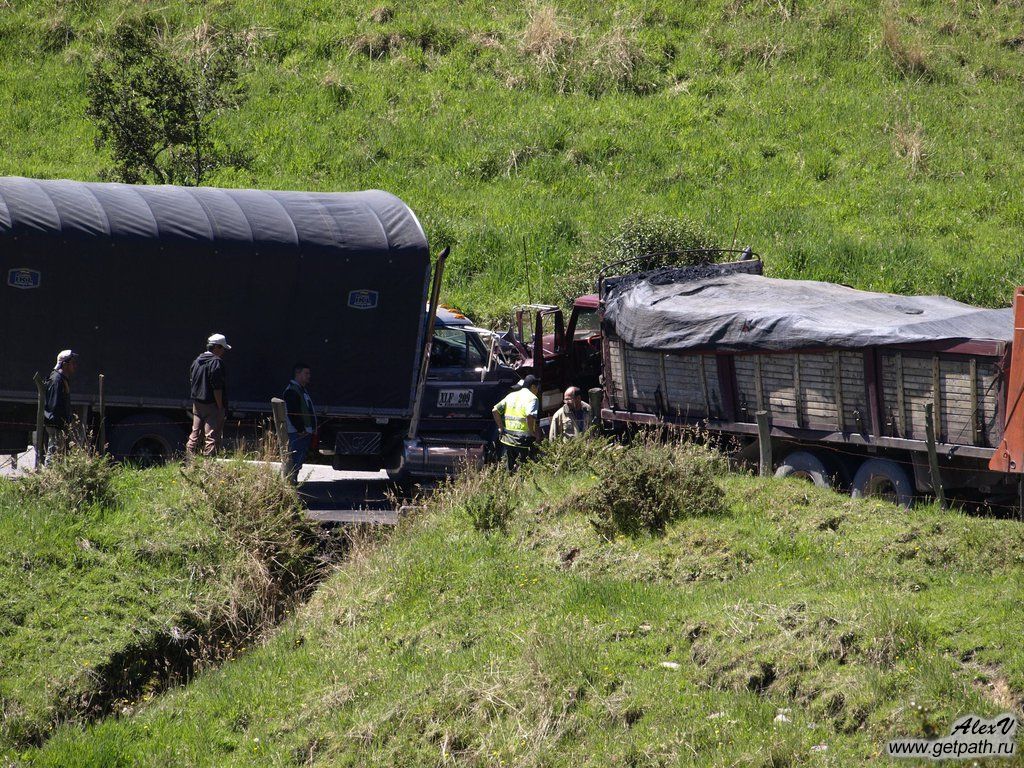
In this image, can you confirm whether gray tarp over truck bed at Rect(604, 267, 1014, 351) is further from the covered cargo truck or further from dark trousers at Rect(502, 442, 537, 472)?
the covered cargo truck

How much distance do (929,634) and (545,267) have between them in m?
16.8

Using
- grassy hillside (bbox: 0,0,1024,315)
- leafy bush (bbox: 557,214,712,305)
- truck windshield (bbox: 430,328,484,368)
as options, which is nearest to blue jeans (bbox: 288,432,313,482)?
truck windshield (bbox: 430,328,484,368)

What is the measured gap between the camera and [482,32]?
32969 mm

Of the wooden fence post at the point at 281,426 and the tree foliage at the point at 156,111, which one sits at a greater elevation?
the tree foliage at the point at 156,111

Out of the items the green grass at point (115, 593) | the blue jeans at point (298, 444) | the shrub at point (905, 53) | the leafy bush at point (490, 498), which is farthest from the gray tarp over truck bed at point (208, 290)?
the shrub at point (905, 53)

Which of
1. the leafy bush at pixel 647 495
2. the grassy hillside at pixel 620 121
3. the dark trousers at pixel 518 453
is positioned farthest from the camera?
the grassy hillside at pixel 620 121

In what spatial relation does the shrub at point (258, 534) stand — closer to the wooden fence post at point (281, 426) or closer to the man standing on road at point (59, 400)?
the wooden fence post at point (281, 426)

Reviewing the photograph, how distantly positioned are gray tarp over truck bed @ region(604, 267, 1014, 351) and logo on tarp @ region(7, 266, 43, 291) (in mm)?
6908

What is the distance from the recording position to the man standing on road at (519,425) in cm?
1298

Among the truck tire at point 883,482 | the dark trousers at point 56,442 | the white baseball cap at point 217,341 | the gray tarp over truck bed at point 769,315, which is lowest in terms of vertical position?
the truck tire at point 883,482

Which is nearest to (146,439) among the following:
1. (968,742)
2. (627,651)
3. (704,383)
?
(704,383)

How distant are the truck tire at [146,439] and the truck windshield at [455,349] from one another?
3335 millimetres

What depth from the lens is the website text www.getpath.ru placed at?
6062 mm

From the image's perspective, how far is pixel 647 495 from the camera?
10023 mm
